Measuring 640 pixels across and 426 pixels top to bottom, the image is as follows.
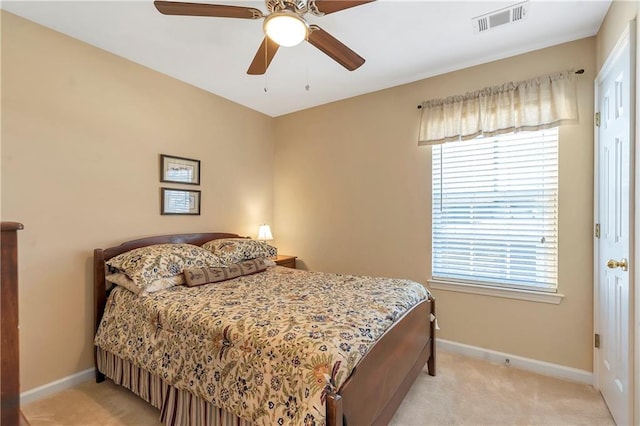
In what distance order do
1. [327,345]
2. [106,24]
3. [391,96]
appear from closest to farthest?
[327,345] → [106,24] → [391,96]

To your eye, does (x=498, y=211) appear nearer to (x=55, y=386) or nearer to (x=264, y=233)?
(x=264, y=233)

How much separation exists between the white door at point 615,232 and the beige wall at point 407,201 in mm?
163

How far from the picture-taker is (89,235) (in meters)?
2.40

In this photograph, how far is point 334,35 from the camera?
91.7 inches

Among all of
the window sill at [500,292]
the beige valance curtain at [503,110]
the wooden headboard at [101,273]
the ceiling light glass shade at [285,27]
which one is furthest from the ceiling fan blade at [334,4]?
the window sill at [500,292]

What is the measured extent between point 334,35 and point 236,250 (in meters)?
2.02

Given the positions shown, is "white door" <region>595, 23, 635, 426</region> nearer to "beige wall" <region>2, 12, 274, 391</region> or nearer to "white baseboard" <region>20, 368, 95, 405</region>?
"beige wall" <region>2, 12, 274, 391</region>

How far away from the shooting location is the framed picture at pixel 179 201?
9.42 ft

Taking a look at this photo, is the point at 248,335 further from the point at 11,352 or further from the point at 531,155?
the point at 531,155

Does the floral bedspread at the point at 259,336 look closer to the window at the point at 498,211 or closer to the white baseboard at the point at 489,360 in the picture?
the white baseboard at the point at 489,360

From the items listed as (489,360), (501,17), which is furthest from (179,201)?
(489,360)

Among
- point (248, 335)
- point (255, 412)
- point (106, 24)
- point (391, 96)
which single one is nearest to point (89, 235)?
point (106, 24)

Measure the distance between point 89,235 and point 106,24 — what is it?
5.14ft

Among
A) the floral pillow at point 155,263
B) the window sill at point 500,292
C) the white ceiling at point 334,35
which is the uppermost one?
the white ceiling at point 334,35
